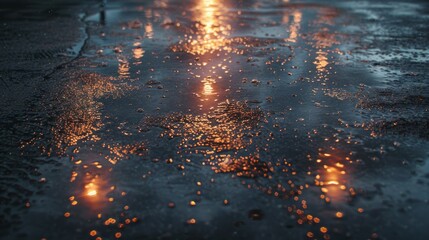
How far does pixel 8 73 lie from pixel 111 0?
932cm

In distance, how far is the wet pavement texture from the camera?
7.44 ft

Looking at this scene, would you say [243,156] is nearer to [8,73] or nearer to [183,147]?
[183,147]

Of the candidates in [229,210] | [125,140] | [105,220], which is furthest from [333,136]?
[105,220]

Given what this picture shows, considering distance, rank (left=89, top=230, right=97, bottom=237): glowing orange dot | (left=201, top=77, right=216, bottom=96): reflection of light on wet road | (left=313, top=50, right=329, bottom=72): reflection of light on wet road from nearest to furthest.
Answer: (left=89, top=230, right=97, bottom=237): glowing orange dot < (left=201, top=77, right=216, bottom=96): reflection of light on wet road < (left=313, top=50, right=329, bottom=72): reflection of light on wet road

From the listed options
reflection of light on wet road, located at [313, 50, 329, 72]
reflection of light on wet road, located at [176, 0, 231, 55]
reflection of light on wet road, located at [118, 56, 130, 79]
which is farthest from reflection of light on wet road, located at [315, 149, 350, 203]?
reflection of light on wet road, located at [176, 0, 231, 55]

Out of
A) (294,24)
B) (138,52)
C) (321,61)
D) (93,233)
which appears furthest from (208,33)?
(93,233)

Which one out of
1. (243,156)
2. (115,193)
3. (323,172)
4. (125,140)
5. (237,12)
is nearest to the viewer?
(115,193)

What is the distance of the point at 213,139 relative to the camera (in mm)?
3244

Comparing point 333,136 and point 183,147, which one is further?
point 333,136

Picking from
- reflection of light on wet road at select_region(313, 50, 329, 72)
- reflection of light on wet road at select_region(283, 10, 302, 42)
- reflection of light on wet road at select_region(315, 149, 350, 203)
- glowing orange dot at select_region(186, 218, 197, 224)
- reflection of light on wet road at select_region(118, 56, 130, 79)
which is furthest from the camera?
reflection of light on wet road at select_region(283, 10, 302, 42)

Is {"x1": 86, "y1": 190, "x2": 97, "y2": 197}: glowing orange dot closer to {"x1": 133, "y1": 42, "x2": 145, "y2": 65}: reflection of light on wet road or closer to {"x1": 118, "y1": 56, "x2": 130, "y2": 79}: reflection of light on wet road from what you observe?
{"x1": 118, "y1": 56, "x2": 130, "y2": 79}: reflection of light on wet road

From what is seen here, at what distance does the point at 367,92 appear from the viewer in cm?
442

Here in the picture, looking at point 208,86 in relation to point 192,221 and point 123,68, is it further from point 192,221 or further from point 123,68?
point 192,221

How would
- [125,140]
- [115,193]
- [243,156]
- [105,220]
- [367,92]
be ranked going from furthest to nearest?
[367,92]
[125,140]
[243,156]
[115,193]
[105,220]
